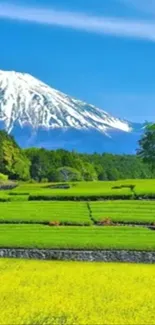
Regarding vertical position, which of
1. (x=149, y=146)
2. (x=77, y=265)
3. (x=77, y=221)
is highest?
(x=149, y=146)

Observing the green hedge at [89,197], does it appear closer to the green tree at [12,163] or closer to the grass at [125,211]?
the grass at [125,211]

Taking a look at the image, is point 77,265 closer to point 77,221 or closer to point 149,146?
point 77,221

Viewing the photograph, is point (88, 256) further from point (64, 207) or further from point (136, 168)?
point (136, 168)

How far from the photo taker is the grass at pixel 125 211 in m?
A: 50.4

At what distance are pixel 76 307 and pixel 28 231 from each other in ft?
66.5

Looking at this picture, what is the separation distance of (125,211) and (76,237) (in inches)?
538

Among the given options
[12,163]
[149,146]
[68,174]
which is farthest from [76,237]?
[68,174]

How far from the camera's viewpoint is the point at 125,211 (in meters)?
54.9

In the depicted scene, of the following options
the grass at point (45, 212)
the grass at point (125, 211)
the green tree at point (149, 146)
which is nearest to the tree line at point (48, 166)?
the green tree at point (149, 146)

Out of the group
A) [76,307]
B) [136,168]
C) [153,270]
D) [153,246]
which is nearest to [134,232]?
[153,246]

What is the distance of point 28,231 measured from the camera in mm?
44500

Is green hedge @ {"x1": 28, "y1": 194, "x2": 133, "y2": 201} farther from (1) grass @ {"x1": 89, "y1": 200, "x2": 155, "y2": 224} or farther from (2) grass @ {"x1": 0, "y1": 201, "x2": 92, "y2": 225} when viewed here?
(2) grass @ {"x1": 0, "y1": 201, "x2": 92, "y2": 225}

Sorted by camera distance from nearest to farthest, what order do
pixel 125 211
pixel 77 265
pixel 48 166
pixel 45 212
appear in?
pixel 77 265 → pixel 45 212 → pixel 125 211 → pixel 48 166

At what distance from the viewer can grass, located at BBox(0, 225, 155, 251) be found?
129 ft
